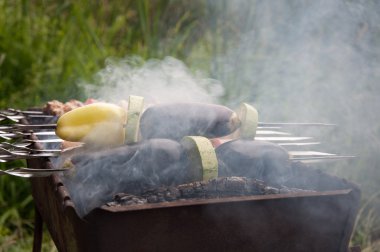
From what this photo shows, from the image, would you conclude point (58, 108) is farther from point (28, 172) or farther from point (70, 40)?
point (70, 40)

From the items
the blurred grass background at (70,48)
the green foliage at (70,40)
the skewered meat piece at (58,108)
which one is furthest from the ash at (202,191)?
the green foliage at (70,40)

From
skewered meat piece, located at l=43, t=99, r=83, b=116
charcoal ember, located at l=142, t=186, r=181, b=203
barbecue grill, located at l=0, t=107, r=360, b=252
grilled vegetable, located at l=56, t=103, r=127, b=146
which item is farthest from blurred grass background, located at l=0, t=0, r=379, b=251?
charcoal ember, located at l=142, t=186, r=181, b=203

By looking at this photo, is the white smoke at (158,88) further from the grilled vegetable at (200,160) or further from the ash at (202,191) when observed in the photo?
the ash at (202,191)

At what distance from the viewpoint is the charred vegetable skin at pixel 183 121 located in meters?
2.10

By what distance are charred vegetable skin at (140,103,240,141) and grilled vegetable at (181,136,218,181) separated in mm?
193

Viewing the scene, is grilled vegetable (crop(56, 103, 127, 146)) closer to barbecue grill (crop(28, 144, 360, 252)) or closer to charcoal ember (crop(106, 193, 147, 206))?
barbecue grill (crop(28, 144, 360, 252))

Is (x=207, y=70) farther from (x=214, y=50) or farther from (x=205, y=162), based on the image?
(x=205, y=162)

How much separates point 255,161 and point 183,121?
31 centimetres

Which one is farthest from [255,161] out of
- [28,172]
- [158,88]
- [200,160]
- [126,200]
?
[158,88]


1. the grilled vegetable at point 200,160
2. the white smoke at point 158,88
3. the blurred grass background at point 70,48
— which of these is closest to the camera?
the grilled vegetable at point 200,160

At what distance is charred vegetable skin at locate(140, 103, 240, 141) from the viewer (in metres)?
2.10

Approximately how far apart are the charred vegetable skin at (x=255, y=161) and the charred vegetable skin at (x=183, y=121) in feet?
0.37

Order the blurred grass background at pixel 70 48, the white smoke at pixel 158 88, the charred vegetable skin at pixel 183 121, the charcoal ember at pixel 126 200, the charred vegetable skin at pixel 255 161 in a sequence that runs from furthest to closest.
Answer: the blurred grass background at pixel 70 48, the white smoke at pixel 158 88, the charred vegetable skin at pixel 183 121, the charred vegetable skin at pixel 255 161, the charcoal ember at pixel 126 200

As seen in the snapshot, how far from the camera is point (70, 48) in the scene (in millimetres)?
4812
